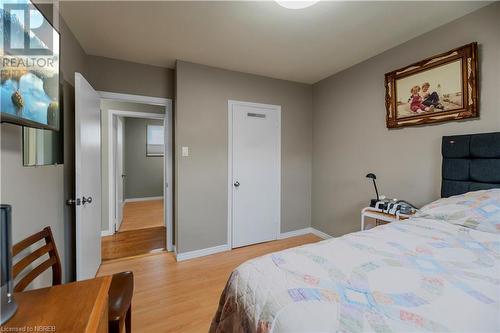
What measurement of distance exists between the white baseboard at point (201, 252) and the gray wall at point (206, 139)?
0.17 feet

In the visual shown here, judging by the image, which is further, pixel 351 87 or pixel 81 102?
pixel 351 87

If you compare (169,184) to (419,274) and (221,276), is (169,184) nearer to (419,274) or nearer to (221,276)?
(221,276)

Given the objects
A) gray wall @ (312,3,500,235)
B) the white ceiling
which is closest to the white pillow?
gray wall @ (312,3,500,235)

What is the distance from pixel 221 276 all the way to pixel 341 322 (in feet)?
6.10

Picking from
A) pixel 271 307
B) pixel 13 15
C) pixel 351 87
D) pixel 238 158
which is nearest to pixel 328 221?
pixel 238 158

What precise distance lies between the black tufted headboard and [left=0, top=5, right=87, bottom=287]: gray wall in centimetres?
302

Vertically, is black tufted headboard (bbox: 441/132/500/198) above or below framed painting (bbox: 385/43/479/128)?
below

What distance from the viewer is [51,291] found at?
877 millimetres

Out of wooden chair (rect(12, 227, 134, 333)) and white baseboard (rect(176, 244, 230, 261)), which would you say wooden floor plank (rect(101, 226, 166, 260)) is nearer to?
white baseboard (rect(176, 244, 230, 261))

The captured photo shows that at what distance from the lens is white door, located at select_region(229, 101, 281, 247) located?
9.82 feet

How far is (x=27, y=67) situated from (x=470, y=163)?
2.95 metres

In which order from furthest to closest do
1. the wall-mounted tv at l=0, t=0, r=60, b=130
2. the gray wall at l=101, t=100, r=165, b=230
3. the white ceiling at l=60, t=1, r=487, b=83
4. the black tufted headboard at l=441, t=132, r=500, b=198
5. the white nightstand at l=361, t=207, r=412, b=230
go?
the gray wall at l=101, t=100, r=165, b=230 → the white nightstand at l=361, t=207, r=412, b=230 → the white ceiling at l=60, t=1, r=487, b=83 → the black tufted headboard at l=441, t=132, r=500, b=198 → the wall-mounted tv at l=0, t=0, r=60, b=130

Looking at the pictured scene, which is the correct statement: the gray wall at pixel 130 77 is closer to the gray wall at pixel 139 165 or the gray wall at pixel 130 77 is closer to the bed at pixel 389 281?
the bed at pixel 389 281

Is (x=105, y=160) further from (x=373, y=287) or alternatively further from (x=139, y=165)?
(x=373, y=287)
